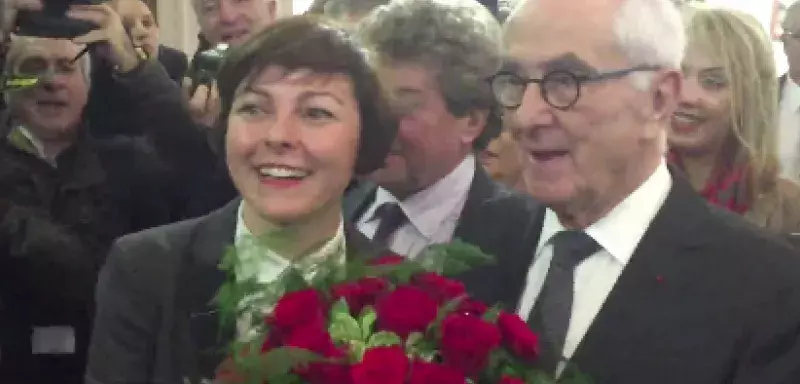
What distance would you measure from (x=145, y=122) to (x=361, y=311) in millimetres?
489

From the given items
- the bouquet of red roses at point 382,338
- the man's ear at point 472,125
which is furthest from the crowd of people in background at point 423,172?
the bouquet of red roses at point 382,338

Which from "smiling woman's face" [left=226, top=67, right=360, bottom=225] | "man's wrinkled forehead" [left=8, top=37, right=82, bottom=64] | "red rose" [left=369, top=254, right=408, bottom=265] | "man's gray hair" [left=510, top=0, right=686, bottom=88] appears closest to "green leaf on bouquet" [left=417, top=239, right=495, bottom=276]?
"red rose" [left=369, top=254, right=408, bottom=265]

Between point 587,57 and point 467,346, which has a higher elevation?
point 587,57

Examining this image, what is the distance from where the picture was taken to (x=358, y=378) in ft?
2.13

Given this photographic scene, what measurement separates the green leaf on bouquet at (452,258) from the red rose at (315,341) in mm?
162

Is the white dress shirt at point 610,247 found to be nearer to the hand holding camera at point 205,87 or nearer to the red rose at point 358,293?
the red rose at point 358,293

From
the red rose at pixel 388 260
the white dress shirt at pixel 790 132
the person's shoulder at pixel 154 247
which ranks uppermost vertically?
the white dress shirt at pixel 790 132

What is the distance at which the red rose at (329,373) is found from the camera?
670 mm

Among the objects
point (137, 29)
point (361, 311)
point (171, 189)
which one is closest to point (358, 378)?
point (361, 311)

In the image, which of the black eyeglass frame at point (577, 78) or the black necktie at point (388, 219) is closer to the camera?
the black eyeglass frame at point (577, 78)

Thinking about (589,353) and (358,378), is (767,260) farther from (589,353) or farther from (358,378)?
(358,378)

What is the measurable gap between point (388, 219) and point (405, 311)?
326 mm

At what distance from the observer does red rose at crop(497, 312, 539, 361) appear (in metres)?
0.74

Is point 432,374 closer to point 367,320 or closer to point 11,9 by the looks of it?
point 367,320
